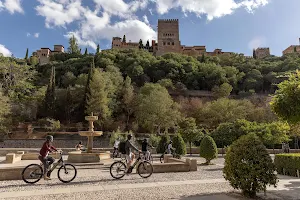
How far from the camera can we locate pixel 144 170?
965 centimetres

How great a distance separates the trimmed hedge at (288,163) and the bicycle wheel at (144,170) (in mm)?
6575

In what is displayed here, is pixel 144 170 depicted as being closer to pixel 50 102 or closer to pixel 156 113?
pixel 156 113

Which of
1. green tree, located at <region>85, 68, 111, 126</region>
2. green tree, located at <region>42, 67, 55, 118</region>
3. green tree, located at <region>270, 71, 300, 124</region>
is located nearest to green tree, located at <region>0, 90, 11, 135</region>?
green tree, located at <region>42, 67, 55, 118</region>

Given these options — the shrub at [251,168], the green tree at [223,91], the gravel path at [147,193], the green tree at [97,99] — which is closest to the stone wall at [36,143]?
the green tree at [97,99]

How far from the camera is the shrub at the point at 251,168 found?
6.09 metres

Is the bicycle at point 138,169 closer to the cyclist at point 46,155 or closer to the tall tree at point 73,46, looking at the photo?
the cyclist at point 46,155

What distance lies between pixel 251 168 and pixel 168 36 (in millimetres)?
106410

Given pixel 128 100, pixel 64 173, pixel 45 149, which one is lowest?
pixel 64 173

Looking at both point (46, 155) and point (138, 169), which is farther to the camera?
point (138, 169)

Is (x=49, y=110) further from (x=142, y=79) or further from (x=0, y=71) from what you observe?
(x=142, y=79)

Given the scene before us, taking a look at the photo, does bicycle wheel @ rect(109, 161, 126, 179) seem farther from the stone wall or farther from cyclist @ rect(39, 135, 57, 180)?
the stone wall

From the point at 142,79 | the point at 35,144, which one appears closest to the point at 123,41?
the point at 142,79

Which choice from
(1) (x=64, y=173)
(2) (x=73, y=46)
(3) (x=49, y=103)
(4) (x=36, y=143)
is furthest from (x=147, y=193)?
(2) (x=73, y=46)

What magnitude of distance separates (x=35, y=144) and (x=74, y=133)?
5824 mm
